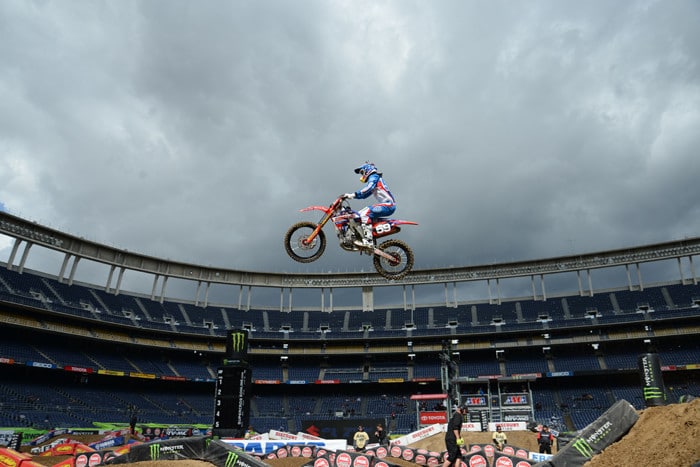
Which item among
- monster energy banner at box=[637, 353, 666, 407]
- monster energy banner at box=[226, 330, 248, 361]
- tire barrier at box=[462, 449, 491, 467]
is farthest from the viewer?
monster energy banner at box=[226, 330, 248, 361]

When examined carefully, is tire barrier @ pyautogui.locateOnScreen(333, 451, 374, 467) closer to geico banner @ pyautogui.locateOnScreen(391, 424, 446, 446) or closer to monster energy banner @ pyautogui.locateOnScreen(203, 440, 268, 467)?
monster energy banner @ pyautogui.locateOnScreen(203, 440, 268, 467)

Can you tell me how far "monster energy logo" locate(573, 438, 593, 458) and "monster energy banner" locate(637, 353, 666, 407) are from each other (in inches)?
156

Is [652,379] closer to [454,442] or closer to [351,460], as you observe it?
[454,442]

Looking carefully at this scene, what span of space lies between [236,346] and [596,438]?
14806mm

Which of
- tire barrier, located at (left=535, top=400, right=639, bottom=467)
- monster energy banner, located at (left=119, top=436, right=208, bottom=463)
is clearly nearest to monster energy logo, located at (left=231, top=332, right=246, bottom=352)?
monster energy banner, located at (left=119, top=436, right=208, bottom=463)

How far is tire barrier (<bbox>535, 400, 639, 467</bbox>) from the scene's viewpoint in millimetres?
11000

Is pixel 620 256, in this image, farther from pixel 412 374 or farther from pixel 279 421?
pixel 279 421

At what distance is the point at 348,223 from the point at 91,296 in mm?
45639

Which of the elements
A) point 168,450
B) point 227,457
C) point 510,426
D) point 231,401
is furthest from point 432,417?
point 227,457

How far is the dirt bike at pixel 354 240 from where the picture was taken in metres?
11.6

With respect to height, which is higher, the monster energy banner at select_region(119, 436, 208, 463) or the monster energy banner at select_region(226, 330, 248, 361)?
the monster energy banner at select_region(226, 330, 248, 361)

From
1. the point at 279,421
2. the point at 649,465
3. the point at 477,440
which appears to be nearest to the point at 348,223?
the point at 649,465

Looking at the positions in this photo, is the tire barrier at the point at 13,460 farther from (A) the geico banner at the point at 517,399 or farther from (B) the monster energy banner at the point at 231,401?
(A) the geico banner at the point at 517,399

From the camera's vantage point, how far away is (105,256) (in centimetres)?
4862
